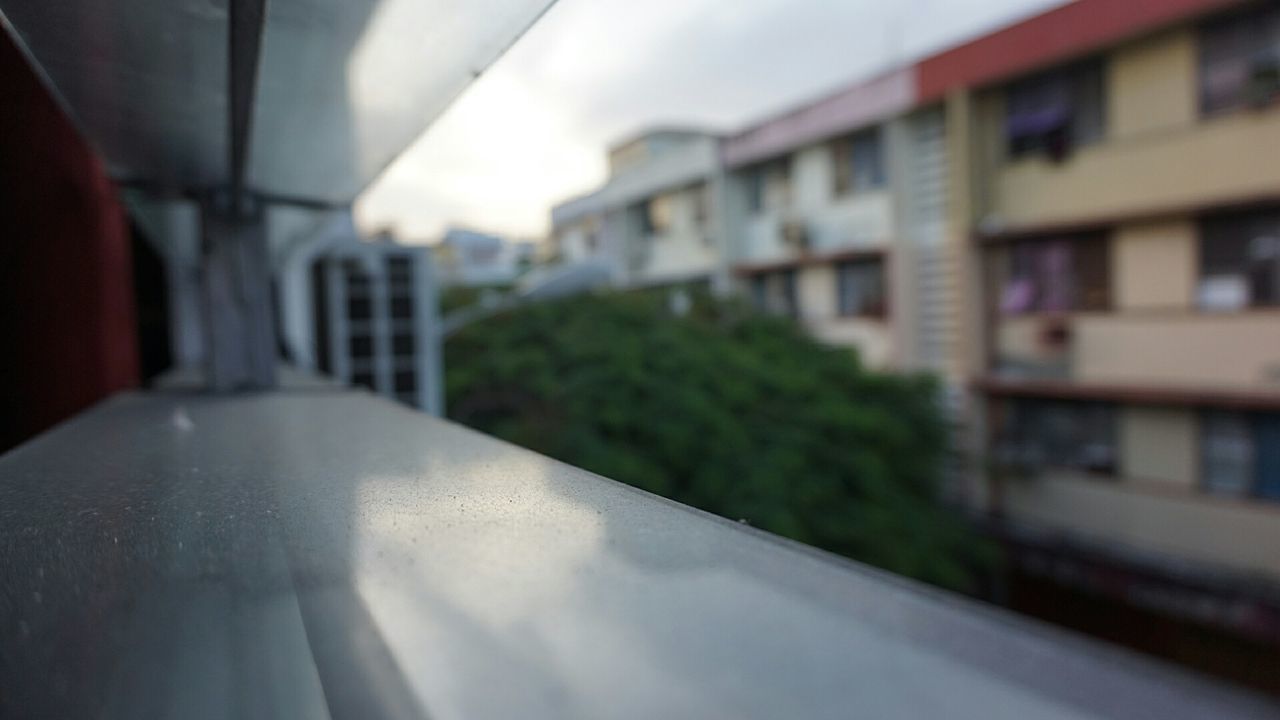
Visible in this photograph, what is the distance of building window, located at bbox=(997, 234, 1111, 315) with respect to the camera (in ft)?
22.5

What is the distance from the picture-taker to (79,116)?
1091 mm

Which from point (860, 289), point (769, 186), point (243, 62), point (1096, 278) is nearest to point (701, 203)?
point (769, 186)

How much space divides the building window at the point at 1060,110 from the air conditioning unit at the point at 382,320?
5599mm

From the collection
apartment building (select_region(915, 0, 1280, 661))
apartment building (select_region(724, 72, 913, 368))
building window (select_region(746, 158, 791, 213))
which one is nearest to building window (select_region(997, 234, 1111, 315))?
apartment building (select_region(915, 0, 1280, 661))

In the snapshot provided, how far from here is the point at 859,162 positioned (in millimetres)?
8648

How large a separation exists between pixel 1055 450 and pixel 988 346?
3.80ft

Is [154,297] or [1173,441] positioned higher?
[154,297]

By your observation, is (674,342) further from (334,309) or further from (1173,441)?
(1173,441)

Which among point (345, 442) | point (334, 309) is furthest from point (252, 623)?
point (334, 309)

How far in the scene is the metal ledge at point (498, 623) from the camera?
1.04 feet

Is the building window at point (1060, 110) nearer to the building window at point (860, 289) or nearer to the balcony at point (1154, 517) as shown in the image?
the building window at point (860, 289)

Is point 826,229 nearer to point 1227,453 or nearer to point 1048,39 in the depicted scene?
point 1048,39

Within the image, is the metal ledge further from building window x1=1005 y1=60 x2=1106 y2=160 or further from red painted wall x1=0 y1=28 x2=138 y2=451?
building window x1=1005 y1=60 x2=1106 y2=160

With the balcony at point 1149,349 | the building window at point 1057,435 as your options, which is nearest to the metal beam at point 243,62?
the balcony at point 1149,349
